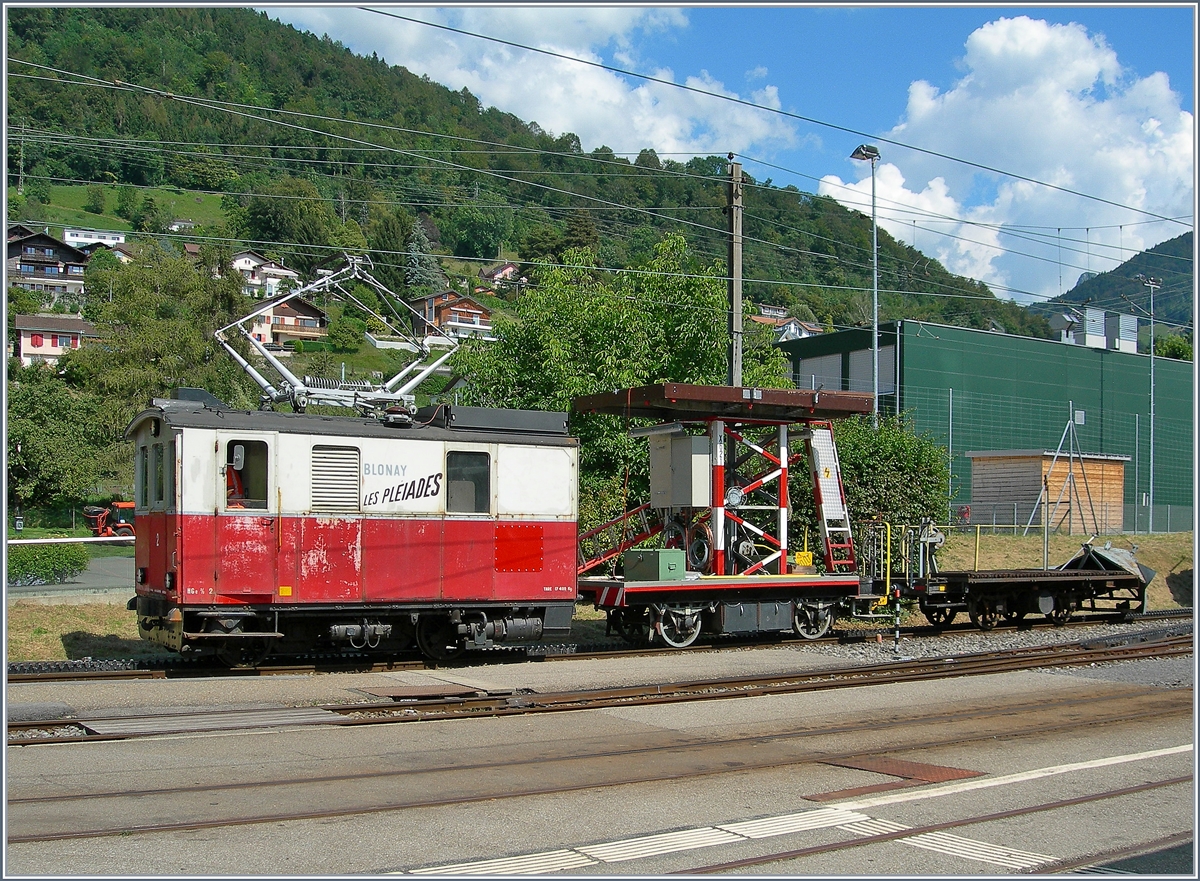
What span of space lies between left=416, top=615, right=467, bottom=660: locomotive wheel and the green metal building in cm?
2881

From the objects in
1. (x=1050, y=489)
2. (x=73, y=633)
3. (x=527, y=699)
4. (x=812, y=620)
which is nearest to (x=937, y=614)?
(x=812, y=620)

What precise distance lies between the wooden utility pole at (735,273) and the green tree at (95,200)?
5719 inches

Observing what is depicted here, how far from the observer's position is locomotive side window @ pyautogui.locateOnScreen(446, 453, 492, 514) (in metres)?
15.0

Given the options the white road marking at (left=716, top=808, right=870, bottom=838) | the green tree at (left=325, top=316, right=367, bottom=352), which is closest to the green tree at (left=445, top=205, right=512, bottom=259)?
the green tree at (left=325, top=316, right=367, bottom=352)

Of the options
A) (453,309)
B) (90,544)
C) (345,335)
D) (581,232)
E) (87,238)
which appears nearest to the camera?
(90,544)

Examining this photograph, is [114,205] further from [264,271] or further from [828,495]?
[828,495]

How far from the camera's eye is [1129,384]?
54.2m

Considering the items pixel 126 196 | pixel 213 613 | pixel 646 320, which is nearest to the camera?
pixel 213 613

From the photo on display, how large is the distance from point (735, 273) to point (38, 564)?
Result: 13793mm

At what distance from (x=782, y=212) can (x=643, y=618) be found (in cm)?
6239

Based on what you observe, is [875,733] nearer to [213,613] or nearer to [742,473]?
[213,613]

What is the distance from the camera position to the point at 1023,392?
4906 cm

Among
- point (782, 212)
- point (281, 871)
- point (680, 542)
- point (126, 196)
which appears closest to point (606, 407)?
point (680, 542)

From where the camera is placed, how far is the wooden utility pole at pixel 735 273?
2016 centimetres
